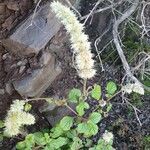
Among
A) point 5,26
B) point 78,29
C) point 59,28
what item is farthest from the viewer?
point 59,28

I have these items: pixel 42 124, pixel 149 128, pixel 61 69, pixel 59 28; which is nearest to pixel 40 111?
pixel 42 124

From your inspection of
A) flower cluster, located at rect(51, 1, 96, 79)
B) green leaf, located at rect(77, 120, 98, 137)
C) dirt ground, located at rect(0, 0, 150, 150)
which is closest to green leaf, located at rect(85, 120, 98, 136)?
green leaf, located at rect(77, 120, 98, 137)

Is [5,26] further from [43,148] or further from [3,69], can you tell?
[43,148]

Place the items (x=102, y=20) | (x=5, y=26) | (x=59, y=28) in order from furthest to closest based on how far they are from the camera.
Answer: (x=102, y=20)
(x=59, y=28)
(x=5, y=26)

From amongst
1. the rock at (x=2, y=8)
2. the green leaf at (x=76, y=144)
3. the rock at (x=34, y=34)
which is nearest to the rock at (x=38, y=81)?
the rock at (x=34, y=34)

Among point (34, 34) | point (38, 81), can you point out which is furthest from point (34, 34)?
point (38, 81)

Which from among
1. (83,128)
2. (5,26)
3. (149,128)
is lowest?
(149,128)
